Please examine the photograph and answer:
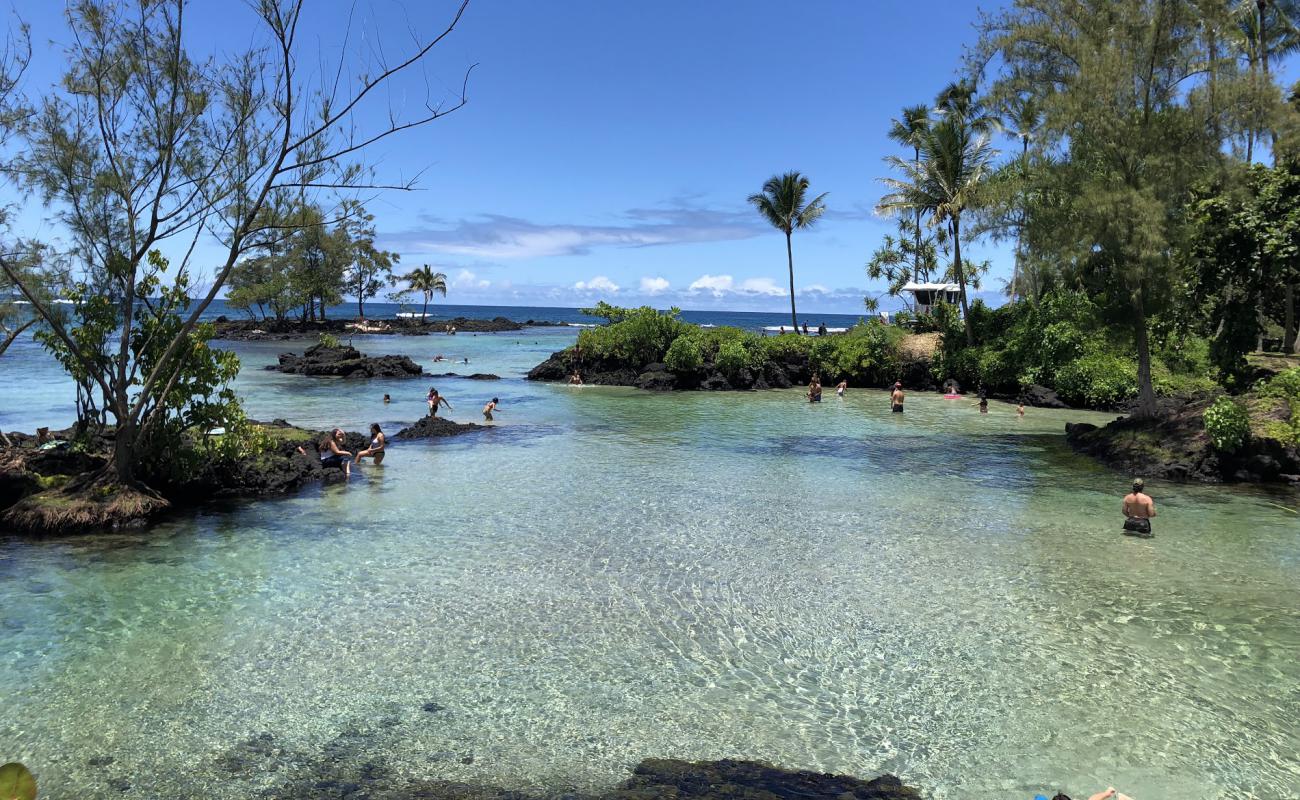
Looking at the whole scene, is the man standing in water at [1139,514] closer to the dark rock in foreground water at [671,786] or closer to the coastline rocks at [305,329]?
the dark rock in foreground water at [671,786]

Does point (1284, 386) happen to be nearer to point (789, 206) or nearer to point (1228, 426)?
point (1228, 426)

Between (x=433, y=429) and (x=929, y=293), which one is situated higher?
(x=929, y=293)

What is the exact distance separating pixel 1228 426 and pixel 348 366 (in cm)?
4237

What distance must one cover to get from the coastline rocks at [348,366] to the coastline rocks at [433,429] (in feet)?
70.5

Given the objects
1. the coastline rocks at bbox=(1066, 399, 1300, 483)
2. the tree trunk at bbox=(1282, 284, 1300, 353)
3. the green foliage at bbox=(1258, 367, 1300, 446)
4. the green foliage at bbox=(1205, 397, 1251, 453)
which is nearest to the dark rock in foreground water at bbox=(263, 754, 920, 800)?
the green foliage at bbox=(1205, 397, 1251, 453)

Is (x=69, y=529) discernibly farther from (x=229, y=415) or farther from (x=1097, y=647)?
(x=1097, y=647)

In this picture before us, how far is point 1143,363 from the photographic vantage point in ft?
73.6

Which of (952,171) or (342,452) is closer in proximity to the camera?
(342,452)

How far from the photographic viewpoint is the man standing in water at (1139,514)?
1413 cm

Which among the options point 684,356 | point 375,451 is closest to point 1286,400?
point 375,451

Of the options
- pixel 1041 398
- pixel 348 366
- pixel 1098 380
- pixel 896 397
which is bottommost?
pixel 1041 398

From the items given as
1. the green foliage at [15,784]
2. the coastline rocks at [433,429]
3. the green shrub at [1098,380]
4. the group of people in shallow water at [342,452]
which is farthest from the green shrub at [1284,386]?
the green foliage at [15,784]

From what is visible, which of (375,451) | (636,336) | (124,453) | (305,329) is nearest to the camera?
(124,453)

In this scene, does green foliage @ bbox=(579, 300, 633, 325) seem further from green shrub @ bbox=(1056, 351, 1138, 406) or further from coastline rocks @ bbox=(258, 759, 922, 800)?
coastline rocks @ bbox=(258, 759, 922, 800)
